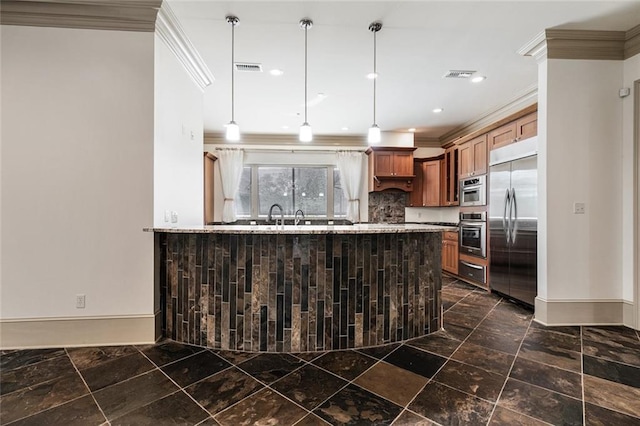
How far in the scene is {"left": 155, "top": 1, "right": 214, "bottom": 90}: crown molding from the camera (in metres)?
2.44

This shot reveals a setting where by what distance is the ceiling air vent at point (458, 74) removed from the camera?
11.3 ft

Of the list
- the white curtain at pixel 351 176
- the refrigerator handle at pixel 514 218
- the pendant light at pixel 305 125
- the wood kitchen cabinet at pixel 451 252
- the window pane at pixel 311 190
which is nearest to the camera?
the pendant light at pixel 305 125

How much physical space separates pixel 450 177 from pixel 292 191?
121 inches

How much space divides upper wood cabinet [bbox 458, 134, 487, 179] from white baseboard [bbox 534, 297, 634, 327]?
2035mm

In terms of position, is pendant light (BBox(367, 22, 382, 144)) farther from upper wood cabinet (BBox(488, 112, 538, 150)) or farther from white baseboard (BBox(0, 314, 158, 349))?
white baseboard (BBox(0, 314, 158, 349))

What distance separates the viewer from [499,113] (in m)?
4.62

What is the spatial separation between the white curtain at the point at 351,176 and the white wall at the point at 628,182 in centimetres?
388

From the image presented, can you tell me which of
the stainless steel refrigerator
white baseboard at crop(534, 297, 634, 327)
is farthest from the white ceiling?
white baseboard at crop(534, 297, 634, 327)

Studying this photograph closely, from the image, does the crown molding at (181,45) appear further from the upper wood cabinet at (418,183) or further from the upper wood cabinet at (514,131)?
the upper wood cabinet at (418,183)

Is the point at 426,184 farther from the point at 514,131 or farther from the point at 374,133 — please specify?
the point at 374,133

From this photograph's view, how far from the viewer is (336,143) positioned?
6129 mm

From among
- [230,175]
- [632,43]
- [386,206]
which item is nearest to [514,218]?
[632,43]

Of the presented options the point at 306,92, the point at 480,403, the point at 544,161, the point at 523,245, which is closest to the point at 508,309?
the point at 523,245

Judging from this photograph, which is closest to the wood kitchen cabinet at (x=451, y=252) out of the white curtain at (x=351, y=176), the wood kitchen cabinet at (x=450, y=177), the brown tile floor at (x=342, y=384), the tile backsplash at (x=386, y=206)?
the wood kitchen cabinet at (x=450, y=177)
